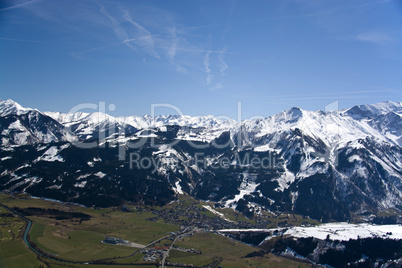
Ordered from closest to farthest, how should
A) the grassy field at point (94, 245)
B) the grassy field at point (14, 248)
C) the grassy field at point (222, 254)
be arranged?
the grassy field at point (14, 248) < the grassy field at point (94, 245) < the grassy field at point (222, 254)

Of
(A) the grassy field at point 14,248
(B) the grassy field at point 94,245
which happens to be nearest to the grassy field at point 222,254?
(B) the grassy field at point 94,245

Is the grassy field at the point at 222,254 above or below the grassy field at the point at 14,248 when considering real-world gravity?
below

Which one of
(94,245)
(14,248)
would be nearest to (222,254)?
(94,245)

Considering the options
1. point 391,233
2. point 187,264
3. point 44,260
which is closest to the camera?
point 44,260

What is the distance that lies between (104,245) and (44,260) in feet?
104

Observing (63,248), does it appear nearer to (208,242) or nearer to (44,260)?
(44,260)

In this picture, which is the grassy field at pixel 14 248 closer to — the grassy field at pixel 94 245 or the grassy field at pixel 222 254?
the grassy field at pixel 94 245

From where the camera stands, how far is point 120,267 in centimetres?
13938

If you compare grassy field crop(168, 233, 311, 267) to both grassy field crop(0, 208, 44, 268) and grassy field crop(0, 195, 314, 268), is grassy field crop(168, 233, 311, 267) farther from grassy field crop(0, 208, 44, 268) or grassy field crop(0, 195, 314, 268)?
grassy field crop(0, 208, 44, 268)

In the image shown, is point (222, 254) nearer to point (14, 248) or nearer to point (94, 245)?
point (94, 245)

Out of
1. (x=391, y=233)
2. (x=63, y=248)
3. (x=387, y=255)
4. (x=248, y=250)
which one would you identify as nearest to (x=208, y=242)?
(x=248, y=250)

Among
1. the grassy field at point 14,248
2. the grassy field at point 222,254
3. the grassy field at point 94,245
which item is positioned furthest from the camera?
the grassy field at point 222,254

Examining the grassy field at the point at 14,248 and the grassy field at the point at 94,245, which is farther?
the grassy field at the point at 94,245

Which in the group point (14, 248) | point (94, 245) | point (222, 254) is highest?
point (14, 248)
